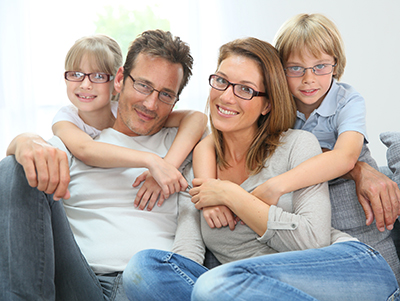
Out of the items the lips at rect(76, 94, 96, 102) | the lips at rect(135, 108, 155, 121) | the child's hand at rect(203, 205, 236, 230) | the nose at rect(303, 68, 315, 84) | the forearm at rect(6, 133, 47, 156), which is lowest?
the child's hand at rect(203, 205, 236, 230)

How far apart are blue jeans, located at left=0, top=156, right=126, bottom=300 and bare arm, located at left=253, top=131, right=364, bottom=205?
62 centimetres

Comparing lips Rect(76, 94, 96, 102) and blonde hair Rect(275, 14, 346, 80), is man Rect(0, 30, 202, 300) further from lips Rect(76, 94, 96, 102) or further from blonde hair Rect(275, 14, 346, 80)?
blonde hair Rect(275, 14, 346, 80)

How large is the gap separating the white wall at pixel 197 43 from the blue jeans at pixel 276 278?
227 cm

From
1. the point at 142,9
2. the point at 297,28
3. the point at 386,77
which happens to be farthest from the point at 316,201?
the point at 142,9

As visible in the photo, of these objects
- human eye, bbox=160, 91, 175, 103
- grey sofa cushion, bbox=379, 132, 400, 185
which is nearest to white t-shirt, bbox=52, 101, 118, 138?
human eye, bbox=160, 91, 175, 103

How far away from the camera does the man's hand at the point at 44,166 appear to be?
123cm

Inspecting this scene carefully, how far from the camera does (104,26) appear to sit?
12.3 ft

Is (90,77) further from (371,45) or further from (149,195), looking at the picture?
(371,45)

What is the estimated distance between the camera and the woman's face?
5.02 feet

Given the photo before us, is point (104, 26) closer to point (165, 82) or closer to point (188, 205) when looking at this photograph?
point (165, 82)

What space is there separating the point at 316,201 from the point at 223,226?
35cm

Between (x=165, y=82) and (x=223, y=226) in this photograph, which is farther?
(x=165, y=82)

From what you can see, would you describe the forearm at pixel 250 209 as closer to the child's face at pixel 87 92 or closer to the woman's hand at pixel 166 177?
the woman's hand at pixel 166 177

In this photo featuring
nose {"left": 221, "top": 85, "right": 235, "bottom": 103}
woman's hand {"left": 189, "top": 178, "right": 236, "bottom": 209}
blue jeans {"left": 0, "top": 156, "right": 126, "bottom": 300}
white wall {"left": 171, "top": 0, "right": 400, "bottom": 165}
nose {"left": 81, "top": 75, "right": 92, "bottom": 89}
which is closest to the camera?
blue jeans {"left": 0, "top": 156, "right": 126, "bottom": 300}
